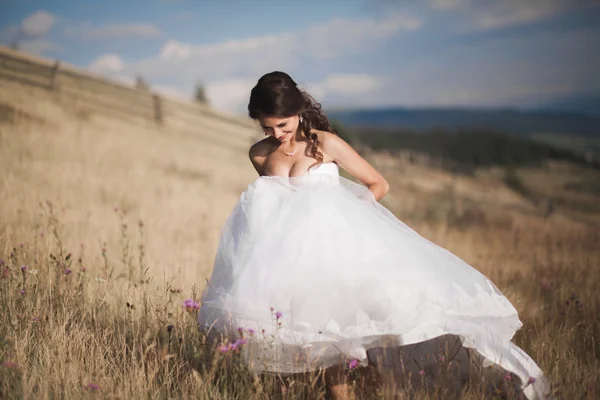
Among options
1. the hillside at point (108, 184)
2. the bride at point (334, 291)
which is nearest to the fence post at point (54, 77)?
the hillside at point (108, 184)

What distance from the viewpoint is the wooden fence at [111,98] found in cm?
2070

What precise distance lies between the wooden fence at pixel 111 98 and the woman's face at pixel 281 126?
1946 centimetres

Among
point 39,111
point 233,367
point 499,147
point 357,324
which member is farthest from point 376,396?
point 499,147

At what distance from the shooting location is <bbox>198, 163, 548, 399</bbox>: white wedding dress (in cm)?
232

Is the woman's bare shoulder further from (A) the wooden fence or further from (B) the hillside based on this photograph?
(A) the wooden fence

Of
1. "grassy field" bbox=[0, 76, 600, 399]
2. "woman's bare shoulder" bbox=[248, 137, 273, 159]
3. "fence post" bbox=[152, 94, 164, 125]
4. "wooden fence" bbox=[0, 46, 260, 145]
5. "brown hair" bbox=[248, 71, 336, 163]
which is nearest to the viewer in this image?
"grassy field" bbox=[0, 76, 600, 399]

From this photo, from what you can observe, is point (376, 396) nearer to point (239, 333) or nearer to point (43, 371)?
point (239, 333)

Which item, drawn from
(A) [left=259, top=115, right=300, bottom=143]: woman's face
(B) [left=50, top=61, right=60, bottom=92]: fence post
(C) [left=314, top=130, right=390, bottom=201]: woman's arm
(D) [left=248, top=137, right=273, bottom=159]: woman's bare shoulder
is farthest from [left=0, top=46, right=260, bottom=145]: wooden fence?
(C) [left=314, top=130, right=390, bottom=201]: woman's arm

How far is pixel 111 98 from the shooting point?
2784cm

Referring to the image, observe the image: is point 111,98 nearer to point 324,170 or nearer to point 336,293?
point 324,170

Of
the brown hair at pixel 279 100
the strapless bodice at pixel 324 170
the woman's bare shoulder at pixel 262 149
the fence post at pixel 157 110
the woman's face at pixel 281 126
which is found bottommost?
the strapless bodice at pixel 324 170

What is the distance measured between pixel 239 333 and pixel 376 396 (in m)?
0.91

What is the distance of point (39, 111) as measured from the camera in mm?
14867

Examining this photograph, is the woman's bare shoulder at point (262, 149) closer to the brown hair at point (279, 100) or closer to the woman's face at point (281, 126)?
the woman's face at point (281, 126)
